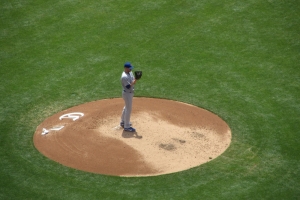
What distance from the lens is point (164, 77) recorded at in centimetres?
1977

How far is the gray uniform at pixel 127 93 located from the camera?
15675mm

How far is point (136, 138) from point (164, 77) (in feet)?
14.2

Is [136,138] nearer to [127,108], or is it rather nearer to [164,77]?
[127,108]

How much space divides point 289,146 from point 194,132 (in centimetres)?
279

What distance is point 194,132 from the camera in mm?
16406

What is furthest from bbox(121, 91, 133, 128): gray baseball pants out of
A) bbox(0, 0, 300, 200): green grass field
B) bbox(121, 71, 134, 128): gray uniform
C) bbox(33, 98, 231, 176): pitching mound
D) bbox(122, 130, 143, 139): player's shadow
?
bbox(0, 0, 300, 200): green grass field

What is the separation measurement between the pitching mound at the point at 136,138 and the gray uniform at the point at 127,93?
1.48ft

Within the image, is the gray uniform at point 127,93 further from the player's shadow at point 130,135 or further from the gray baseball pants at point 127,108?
the player's shadow at point 130,135

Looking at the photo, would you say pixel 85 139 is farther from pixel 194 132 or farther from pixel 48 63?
pixel 48 63

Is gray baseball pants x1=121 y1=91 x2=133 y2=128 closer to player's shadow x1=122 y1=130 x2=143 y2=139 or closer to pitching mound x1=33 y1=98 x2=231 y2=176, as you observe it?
player's shadow x1=122 y1=130 x2=143 y2=139

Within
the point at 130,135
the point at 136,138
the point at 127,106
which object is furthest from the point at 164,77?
the point at 136,138

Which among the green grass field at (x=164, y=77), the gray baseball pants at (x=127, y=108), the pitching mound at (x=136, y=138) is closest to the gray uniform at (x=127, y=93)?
the gray baseball pants at (x=127, y=108)

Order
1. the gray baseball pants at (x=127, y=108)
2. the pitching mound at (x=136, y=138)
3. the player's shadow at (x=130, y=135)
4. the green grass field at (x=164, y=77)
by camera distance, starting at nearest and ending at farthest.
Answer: the green grass field at (x=164, y=77)
the pitching mound at (x=136, y=138)
the gray baseball pants at (x=127, y=108)
the player's shadow at (x=130, y=135)

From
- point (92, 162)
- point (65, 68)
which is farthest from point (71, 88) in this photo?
point (92, 162)
